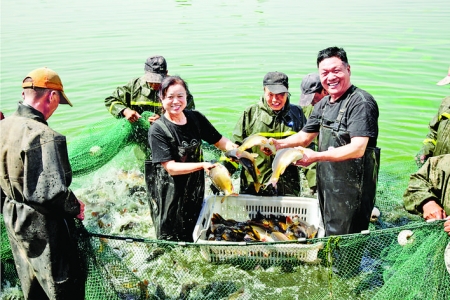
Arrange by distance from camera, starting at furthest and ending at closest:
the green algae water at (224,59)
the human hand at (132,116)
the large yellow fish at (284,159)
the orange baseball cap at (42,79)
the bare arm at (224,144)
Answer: the green algae water at (224,59), the human hand at (132,116), the bare arm at (224,144), the large yellow fish at (284,159), the orange baseball cap at (42,79)

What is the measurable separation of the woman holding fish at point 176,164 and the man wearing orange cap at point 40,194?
46.7 inches

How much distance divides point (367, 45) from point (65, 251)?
54.7 ft

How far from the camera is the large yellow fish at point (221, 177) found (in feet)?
15.6

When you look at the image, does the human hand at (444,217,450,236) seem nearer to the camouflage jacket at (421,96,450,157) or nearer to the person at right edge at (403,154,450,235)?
the person at right edge at (403,154,450,235)

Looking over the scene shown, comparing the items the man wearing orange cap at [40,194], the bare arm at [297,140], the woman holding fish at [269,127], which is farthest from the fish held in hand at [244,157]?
the man wearing orange cap at [40,194]

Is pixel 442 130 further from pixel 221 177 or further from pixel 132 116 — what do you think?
pixel 132 116

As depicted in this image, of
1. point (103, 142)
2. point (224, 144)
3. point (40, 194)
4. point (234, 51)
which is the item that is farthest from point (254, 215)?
point (234, 51)

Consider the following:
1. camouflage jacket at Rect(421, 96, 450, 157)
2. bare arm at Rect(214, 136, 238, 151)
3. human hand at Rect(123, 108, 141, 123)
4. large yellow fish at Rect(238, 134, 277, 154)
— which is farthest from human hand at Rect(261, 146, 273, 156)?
human hand at Rect(123, 108, 141, 123)

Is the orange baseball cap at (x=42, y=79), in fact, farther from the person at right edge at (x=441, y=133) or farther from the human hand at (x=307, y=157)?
the person at right edge at (x=441, y=133)

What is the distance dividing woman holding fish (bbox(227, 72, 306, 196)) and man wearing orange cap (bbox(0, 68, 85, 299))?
2.41 m

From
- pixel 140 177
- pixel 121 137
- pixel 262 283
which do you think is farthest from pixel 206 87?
pixel 262 283

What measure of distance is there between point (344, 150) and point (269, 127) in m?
1.75

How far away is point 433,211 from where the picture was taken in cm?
362

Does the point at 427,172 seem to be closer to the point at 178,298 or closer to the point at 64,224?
the point at 178,298
